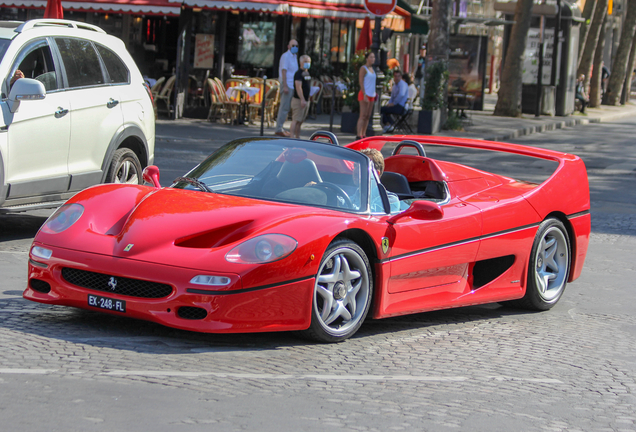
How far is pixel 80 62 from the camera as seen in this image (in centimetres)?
836

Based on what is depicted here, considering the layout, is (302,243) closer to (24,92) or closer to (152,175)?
(152,175)

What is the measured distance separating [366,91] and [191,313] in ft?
49.2

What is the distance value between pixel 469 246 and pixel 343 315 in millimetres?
1183

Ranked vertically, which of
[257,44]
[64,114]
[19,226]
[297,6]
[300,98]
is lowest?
[19,226]

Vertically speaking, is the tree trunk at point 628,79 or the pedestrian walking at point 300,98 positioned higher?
the tree trunk at point 628,79

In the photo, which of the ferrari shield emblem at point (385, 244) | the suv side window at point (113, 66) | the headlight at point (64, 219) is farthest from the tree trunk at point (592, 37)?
the headlight at point (64, 219)

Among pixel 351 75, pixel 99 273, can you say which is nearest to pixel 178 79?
pixel 351 75

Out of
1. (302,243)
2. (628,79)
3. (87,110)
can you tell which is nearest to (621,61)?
(628,79)

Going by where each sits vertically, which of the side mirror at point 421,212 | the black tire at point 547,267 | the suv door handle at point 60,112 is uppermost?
the suv door handle at point 60,112

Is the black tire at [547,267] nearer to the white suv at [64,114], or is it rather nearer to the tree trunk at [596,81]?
the white suv at [64,114]

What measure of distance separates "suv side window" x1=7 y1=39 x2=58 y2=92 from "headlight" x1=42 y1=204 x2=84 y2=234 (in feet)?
9.26

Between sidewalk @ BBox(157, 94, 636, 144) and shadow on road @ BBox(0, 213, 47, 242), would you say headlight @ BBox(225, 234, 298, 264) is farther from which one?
sidewalk @ BBox(157, 94, 636, 144)

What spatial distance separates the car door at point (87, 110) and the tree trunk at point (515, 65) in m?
22.4

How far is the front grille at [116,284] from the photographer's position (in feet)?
15.5
